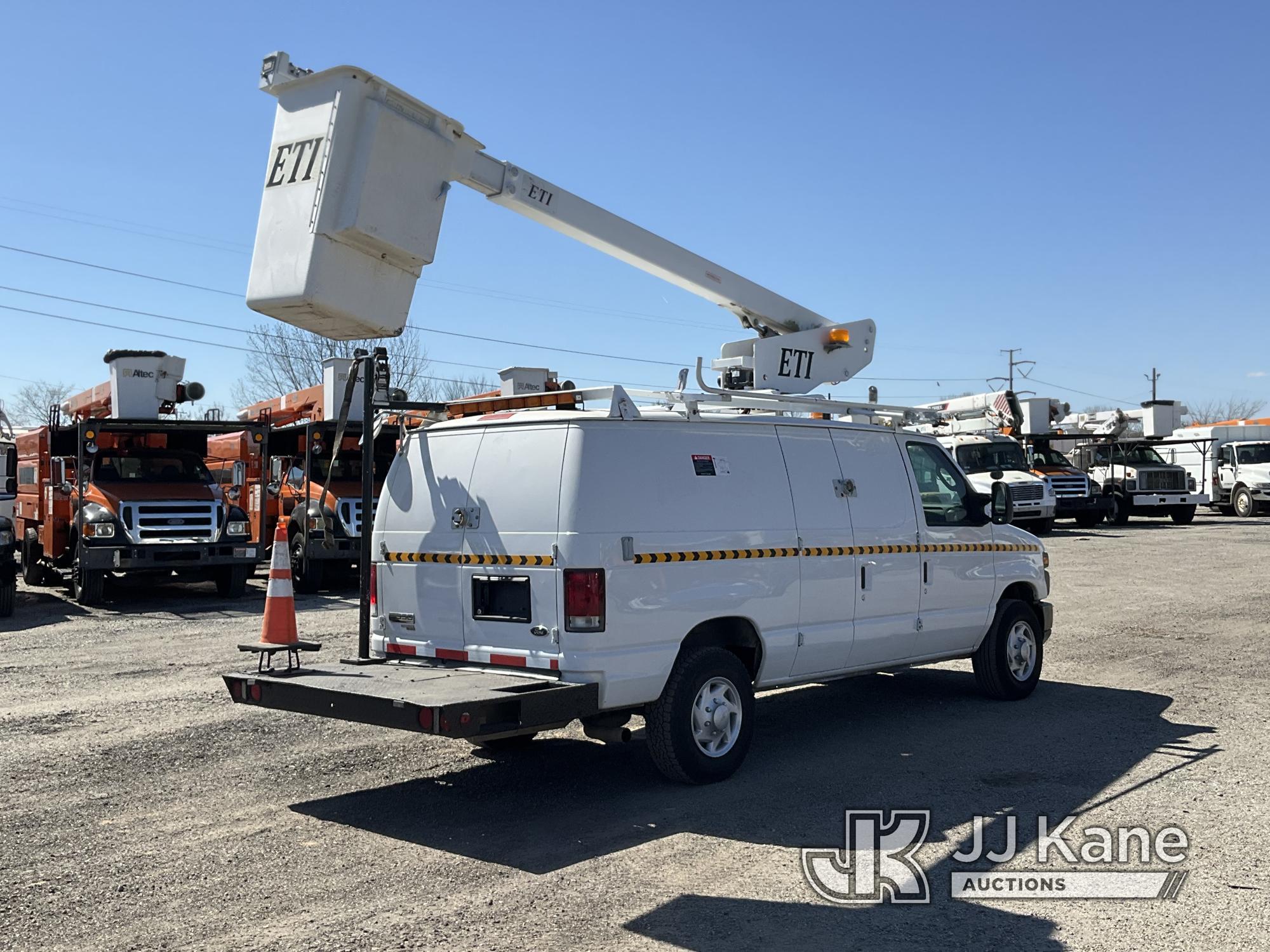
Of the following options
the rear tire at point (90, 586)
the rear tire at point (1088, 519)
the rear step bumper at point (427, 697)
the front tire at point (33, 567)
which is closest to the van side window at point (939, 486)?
the rear step bumper at point (427, 697)

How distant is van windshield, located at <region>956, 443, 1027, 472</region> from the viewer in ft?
96.3

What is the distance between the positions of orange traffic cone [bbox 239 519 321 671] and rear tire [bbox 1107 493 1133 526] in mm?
31161

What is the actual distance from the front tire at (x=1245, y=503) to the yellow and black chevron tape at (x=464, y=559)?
37.1 m

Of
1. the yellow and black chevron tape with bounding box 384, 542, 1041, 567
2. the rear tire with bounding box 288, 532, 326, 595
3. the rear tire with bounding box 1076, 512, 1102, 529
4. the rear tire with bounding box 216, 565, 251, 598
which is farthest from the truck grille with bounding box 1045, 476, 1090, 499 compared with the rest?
the yellow and black chevron tape with bounding box 384, 542, 1041, 567

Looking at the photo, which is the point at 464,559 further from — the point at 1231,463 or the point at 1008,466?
the point at 1231,463

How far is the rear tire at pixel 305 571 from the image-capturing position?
59.7ft

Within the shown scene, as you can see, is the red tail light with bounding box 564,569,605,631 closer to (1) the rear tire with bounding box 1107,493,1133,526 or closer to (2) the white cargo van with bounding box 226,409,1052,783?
(2) the white cargo van with bounding box 226,409,1052,783

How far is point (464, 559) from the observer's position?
22.9 ft

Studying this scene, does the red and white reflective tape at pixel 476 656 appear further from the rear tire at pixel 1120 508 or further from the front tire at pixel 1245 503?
the front tire at pixel 1245 503

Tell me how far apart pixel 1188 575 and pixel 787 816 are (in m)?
15.5

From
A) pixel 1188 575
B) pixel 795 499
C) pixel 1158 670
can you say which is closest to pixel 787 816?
pixel 795 499

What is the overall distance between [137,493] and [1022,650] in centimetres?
1318

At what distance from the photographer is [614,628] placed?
252 inches

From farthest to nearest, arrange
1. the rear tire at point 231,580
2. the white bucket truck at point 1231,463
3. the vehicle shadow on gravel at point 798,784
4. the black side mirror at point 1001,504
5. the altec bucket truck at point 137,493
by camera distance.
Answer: the white bucket truck at point 1231,463 → the rear tire at point 231,580 → the altec bucket truck at point 137,493 → the black side mirror at point 1001,504 → the vehicle shadow on gravel at point 798,784
